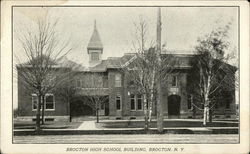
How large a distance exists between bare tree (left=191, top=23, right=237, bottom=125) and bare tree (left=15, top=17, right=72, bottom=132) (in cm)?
599

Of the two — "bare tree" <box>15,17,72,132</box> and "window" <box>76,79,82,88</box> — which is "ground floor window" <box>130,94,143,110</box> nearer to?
"window" <box>76,79,82,88</box>

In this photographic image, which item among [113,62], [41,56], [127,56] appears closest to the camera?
[41,56]

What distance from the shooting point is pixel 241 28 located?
12.7 meters

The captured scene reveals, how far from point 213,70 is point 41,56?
9.00 m

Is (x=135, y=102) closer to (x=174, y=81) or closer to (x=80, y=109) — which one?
(x=174, y=81)

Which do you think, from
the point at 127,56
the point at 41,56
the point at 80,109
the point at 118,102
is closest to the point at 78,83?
the point at 80,109

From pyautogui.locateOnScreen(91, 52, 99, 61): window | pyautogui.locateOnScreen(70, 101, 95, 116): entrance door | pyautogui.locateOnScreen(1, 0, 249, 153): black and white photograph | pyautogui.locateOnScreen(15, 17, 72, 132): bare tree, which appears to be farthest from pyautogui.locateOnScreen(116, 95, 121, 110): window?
pyautogui.locateOnScreen(15, 17, 72, 132): bare tree

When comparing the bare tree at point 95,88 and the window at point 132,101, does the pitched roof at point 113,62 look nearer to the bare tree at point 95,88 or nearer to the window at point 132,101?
the bare tree at point 95,88

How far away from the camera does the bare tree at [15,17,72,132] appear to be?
44.7 ft

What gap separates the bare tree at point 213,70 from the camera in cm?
1552

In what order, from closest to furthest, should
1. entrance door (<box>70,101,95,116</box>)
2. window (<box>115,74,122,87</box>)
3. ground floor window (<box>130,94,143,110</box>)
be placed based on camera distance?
1. entrance door (<box>70,101,95,116</box>)
2. window (<box>115,74,122,87</box>)
3. ground floor window (<box>130,94,143,110</box>)

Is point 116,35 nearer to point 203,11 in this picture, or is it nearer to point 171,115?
point 203,11

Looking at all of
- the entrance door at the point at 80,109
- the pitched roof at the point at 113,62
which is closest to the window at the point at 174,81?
the pitched roof at the point at 113,62

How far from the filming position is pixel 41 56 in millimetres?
15234
